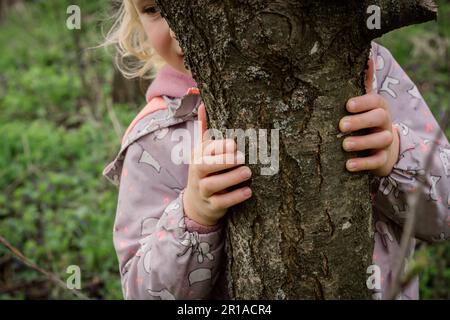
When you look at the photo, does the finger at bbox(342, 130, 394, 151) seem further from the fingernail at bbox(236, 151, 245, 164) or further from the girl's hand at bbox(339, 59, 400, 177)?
the fingernail at bbox(236, 151, 245, 164)

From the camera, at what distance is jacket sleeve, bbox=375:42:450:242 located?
4.42 ft

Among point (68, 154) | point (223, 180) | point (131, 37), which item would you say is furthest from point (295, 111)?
point (68, 154)

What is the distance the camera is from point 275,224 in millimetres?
1132

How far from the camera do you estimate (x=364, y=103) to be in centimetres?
110

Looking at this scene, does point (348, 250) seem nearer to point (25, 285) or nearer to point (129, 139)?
point (129, 139)

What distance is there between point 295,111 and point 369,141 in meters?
0.19

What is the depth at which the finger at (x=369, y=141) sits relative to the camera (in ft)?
3.58

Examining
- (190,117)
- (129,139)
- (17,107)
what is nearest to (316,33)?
(190,117)

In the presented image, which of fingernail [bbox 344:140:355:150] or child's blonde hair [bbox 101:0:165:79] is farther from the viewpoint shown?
child's blonde hair [bbox 101:0:165:79]

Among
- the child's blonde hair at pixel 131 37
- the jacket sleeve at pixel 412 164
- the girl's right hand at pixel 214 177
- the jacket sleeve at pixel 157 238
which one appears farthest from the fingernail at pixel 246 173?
the child's blonde hair at pixel 131 37

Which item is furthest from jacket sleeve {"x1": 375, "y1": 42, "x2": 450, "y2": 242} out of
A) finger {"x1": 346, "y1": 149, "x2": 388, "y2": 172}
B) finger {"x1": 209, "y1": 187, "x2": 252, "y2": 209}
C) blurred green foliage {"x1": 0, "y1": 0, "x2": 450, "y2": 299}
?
blurred green foliage {"x1": 0, "y1": 0, "x2": 450, "y2": 299}

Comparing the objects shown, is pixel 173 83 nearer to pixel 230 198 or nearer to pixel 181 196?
pixel 181 196

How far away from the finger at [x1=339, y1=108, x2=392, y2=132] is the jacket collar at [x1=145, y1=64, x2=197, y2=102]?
2.28ft

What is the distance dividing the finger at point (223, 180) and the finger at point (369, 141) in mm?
208
